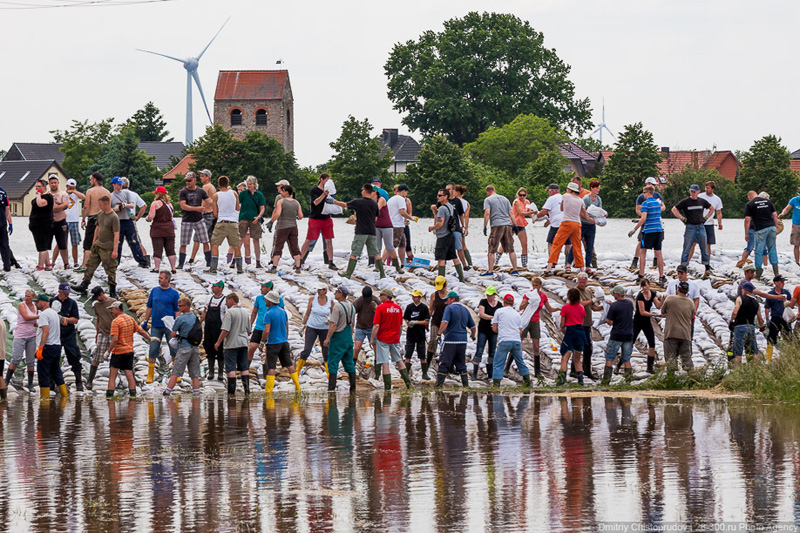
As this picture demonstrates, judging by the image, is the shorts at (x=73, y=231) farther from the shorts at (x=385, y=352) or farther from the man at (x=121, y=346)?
the shorts at (x=385, y=352)

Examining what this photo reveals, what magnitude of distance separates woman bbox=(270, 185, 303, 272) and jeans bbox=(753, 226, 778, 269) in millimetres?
8213

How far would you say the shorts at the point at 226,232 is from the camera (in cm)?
2030

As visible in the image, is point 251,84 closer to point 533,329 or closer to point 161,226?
point 161,226

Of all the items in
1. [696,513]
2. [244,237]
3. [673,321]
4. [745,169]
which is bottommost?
[696,513]

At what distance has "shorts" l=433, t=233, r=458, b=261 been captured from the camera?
18797 millimetres

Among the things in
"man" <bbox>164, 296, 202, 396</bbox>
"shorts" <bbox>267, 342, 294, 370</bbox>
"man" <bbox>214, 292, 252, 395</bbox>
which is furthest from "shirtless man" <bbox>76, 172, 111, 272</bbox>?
"shorts" <bbox>267, 342, 294, 370</bbox>

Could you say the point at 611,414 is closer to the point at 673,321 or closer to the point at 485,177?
the point at 673,321

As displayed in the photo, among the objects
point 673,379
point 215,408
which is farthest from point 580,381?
point 215,408

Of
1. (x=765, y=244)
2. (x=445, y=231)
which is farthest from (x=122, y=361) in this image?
(x=765, y=244)

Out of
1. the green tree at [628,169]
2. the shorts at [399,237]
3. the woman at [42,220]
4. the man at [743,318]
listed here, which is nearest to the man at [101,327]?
the woman at [42,220]

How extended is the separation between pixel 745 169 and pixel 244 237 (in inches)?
2132

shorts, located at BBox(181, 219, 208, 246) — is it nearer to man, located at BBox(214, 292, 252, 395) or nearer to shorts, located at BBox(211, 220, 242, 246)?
shorts, located at BBox(211, 220, 242, 246)

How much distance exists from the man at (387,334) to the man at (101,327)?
3.54m

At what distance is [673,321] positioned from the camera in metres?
16.2
